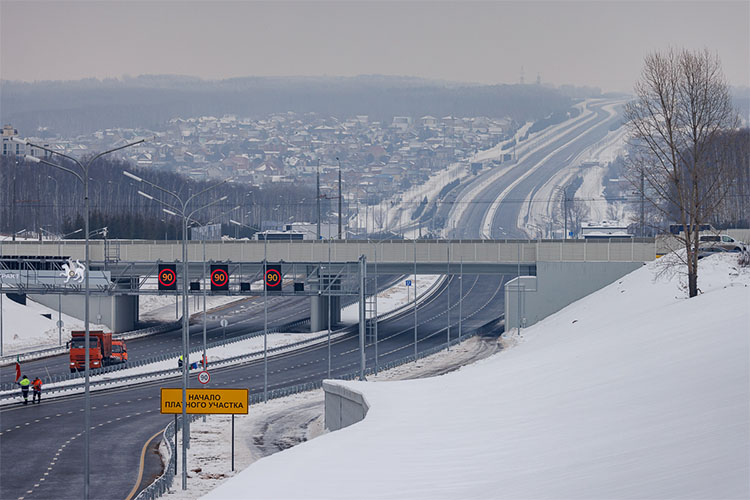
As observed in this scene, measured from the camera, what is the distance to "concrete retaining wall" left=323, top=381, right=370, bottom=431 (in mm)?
37750

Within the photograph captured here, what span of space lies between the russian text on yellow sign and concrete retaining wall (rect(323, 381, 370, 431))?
416cm

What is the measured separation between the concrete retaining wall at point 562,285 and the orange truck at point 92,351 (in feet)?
105

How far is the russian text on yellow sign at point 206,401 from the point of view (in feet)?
122

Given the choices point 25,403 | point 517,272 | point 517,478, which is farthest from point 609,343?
point 517,272

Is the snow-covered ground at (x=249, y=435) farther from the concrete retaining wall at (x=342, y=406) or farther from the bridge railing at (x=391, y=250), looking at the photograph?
the bridge railing at (x=391, y=250)

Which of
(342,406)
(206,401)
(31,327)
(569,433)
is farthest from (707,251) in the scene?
(569,433)

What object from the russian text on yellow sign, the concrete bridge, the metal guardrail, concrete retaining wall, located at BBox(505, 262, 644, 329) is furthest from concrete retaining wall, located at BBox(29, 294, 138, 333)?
the russian text on yellow sign

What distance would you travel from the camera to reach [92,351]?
6594cm

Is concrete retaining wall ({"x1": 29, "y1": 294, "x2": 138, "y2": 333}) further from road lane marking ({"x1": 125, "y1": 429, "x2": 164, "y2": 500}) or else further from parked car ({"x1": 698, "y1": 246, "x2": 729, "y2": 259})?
parked car ({"x1": 698, "y1": 246, "x2": 729, "y2": 259})

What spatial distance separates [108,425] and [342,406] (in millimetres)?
12158

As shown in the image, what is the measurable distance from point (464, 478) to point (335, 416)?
2187 centimetres

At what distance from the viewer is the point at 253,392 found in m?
57.8

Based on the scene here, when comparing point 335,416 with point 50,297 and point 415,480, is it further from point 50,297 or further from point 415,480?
point 50,297

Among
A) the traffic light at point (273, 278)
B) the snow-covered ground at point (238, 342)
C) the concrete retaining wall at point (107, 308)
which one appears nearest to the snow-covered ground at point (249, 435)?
the traffic light at point (273, 278)
